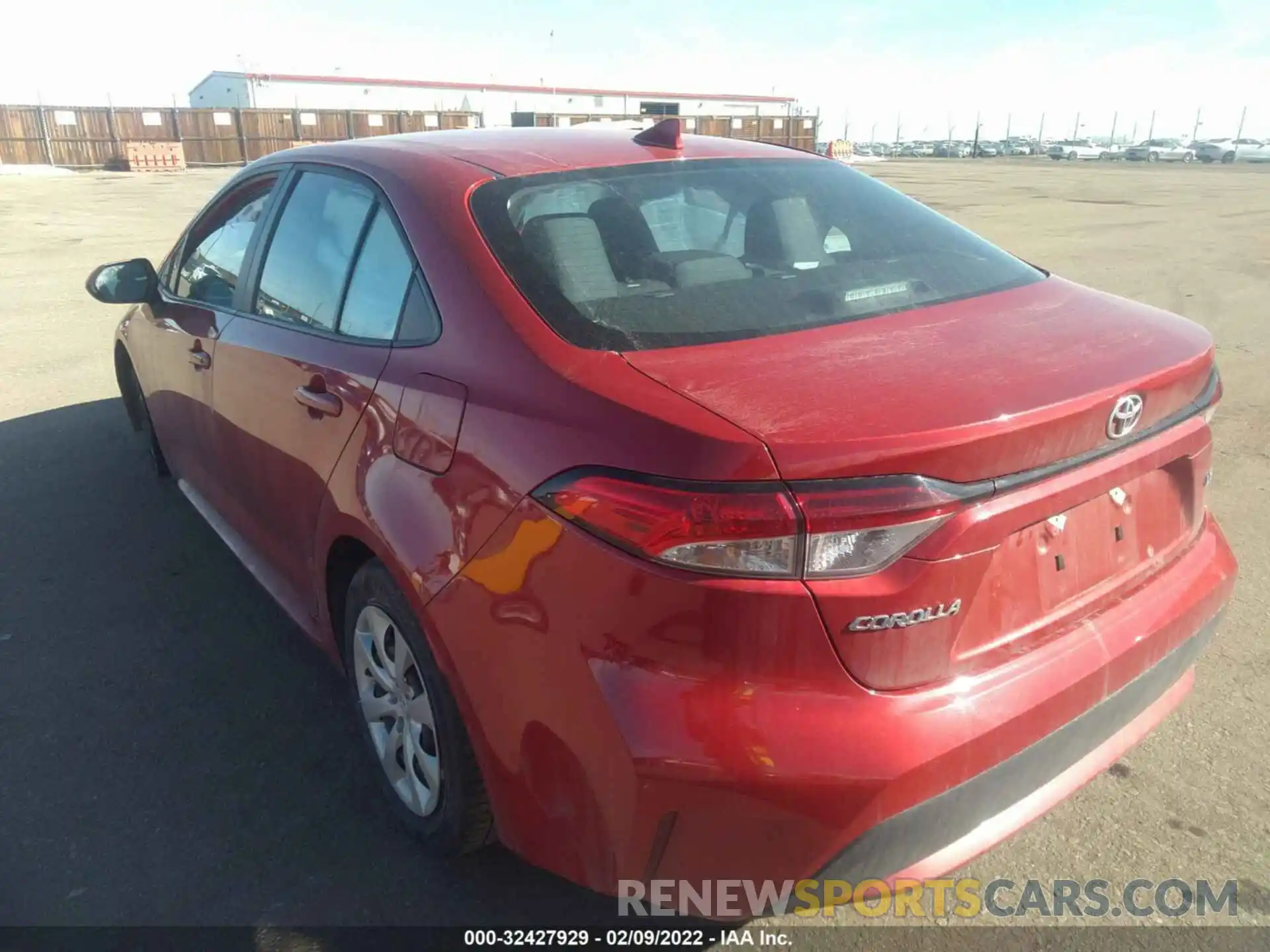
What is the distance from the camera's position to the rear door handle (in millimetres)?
2477

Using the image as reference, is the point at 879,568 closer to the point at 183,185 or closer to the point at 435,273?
the point at 435,273

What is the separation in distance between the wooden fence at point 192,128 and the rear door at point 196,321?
36876 millimetres

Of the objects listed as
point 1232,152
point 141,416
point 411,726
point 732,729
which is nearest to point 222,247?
point 141,416

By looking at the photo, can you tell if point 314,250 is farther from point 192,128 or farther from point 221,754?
point 192,128

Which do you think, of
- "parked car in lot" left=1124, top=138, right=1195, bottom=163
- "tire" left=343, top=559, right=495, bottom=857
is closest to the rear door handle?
"tire" left=343, top=559, right=495, bottom=857

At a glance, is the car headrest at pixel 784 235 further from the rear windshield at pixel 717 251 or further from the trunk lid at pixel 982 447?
the trunk lid at pixel 982 447

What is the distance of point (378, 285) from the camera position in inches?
97.8

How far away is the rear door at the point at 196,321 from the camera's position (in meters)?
3.39

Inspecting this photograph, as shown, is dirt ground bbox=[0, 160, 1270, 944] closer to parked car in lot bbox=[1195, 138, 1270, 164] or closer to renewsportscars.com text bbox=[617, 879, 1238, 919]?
renewsportscars.com text bbox=[617, 879, 1238, 919]

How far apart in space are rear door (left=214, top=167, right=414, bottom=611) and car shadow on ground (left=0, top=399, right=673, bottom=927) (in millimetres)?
466

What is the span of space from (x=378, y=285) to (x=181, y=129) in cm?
4748

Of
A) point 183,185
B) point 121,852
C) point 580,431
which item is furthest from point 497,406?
point 183,185

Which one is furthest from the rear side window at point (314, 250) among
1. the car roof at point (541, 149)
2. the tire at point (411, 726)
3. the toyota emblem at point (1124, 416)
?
the toyota emblem at point (1124, 416)

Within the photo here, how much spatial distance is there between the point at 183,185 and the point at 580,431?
3291cm
